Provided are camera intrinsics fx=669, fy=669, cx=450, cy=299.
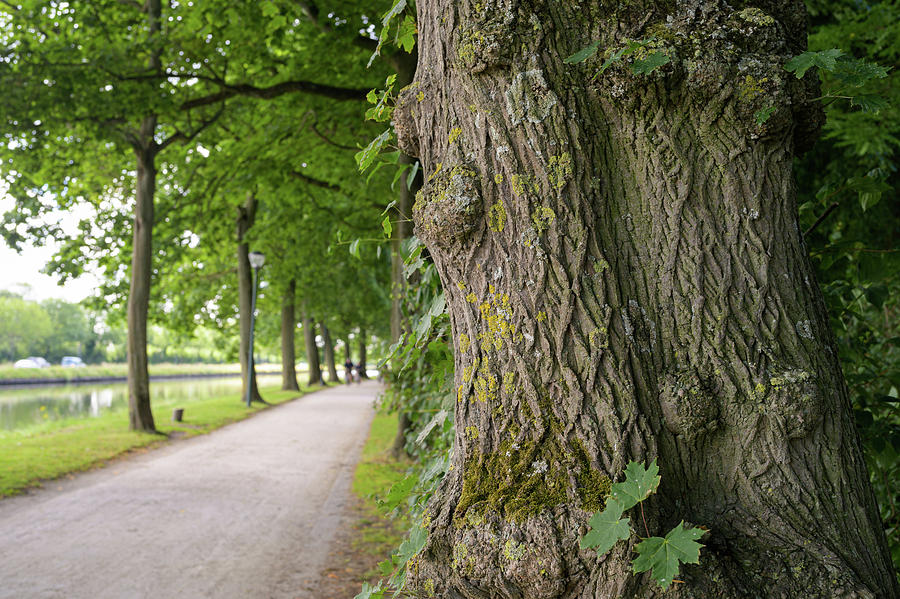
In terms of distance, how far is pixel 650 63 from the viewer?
1905mm

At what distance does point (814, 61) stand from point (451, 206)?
1.09m

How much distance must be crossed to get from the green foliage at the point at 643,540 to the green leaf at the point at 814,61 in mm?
1170

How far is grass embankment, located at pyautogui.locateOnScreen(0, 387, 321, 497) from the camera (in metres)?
8.95

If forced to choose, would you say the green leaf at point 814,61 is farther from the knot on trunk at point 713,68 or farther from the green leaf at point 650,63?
the green leaf at point 650,63

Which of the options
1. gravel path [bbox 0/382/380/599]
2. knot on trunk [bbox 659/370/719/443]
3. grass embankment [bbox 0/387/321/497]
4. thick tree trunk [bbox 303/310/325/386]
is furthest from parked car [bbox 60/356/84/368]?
knot on trunk [bbox 659/370/719/443]

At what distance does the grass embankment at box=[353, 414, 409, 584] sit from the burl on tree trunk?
1.01 m

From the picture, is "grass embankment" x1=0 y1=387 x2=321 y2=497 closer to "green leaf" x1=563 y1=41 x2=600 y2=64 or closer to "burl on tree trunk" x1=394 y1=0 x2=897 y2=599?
"burl on tree trunk" x1=394 y1=0 x2=897 y2=599

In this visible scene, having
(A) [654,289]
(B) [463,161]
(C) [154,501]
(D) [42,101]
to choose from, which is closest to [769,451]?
(A) [654,289]

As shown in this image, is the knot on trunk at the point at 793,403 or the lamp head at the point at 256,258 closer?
the knot on trunk at the point at 793,403

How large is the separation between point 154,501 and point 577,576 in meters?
7.37

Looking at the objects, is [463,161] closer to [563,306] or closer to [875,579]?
[563,306]

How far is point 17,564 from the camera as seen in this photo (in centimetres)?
540

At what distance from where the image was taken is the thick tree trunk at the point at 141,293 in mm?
13328

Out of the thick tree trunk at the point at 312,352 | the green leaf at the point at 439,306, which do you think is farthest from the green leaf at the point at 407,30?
the thick tree trunk at the point at 312,352
